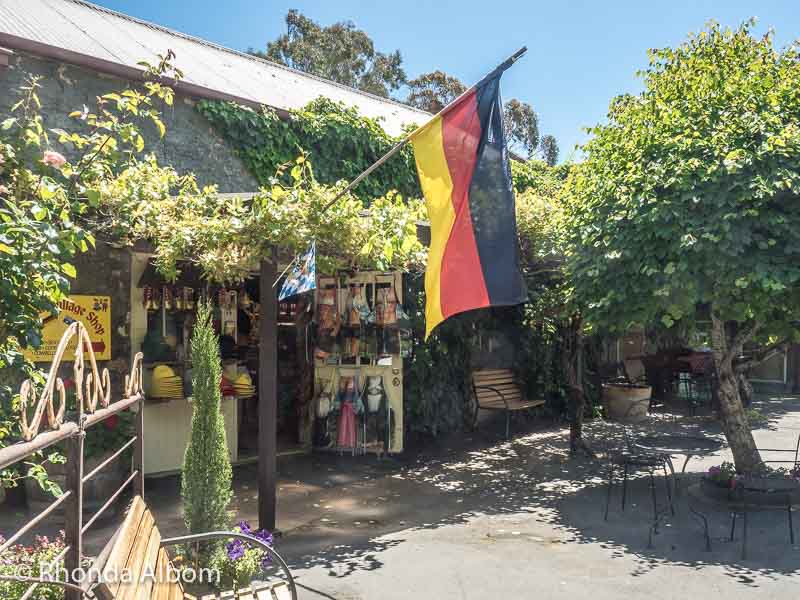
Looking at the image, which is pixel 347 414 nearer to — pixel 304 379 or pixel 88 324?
pixel 304 379

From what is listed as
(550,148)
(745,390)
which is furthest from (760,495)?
(550,148)

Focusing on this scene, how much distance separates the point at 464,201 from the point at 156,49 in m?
7.76

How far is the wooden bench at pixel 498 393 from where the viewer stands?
36.7ft

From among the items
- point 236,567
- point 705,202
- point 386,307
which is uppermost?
point 705,202

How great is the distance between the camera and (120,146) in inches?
334

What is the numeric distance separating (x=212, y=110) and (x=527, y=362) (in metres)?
7.03

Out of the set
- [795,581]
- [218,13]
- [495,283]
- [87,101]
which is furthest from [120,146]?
[218,13]

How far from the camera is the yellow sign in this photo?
7020 mm

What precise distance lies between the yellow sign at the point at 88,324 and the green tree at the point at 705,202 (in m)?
5.12

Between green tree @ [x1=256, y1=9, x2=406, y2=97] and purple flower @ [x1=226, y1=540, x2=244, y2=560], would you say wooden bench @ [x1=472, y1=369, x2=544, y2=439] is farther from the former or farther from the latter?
green tree @ [x1=256, y1=9, x2=406, y2=97]

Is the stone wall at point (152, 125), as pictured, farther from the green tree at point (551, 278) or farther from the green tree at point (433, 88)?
the green tree at point (433, 88)

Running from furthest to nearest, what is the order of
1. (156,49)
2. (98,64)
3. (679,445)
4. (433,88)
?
(433,88), (156,49), (679,445), (98,64)

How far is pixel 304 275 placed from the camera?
218 inches

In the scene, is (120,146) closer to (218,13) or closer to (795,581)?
(795,581)
